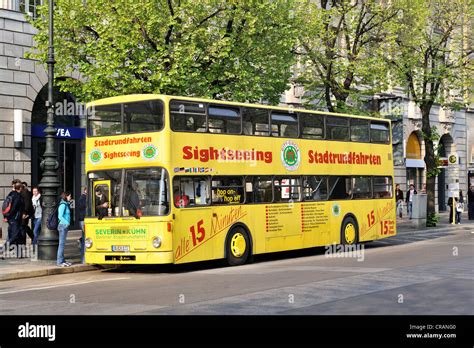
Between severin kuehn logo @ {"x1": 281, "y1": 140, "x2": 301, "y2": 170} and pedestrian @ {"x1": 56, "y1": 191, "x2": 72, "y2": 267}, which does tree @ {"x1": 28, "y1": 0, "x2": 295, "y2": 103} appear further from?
pedestrian @ {"x1": 56, "y1": 191, "x2": 72, "y2": 267}

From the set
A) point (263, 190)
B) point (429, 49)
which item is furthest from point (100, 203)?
point (429, 49)

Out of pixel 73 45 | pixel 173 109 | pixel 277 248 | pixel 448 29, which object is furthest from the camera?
pixel 448 29

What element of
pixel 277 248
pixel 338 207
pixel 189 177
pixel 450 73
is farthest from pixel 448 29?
pixel 189 177

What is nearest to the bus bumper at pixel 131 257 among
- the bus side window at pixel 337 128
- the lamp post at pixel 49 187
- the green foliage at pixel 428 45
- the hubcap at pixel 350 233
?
the lamp post at pixel 49 187

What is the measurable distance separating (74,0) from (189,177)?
7.75m

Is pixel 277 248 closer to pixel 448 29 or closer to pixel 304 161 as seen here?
pixel 304 161

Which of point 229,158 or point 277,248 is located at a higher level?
point 229,158

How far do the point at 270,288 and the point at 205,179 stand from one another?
506 cm

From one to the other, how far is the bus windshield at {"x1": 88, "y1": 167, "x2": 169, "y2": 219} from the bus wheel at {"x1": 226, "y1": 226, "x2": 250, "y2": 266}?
7.87 feet

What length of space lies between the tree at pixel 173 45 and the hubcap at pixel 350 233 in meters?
4.86

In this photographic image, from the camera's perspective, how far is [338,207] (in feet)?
73.0

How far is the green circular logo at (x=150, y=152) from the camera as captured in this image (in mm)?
16469

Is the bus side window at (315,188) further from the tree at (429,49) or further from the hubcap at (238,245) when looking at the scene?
the tree at (429,49)

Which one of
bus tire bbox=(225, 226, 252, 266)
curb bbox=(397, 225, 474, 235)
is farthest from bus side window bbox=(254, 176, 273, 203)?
curb bbox=(397, 225, 474, 235)
